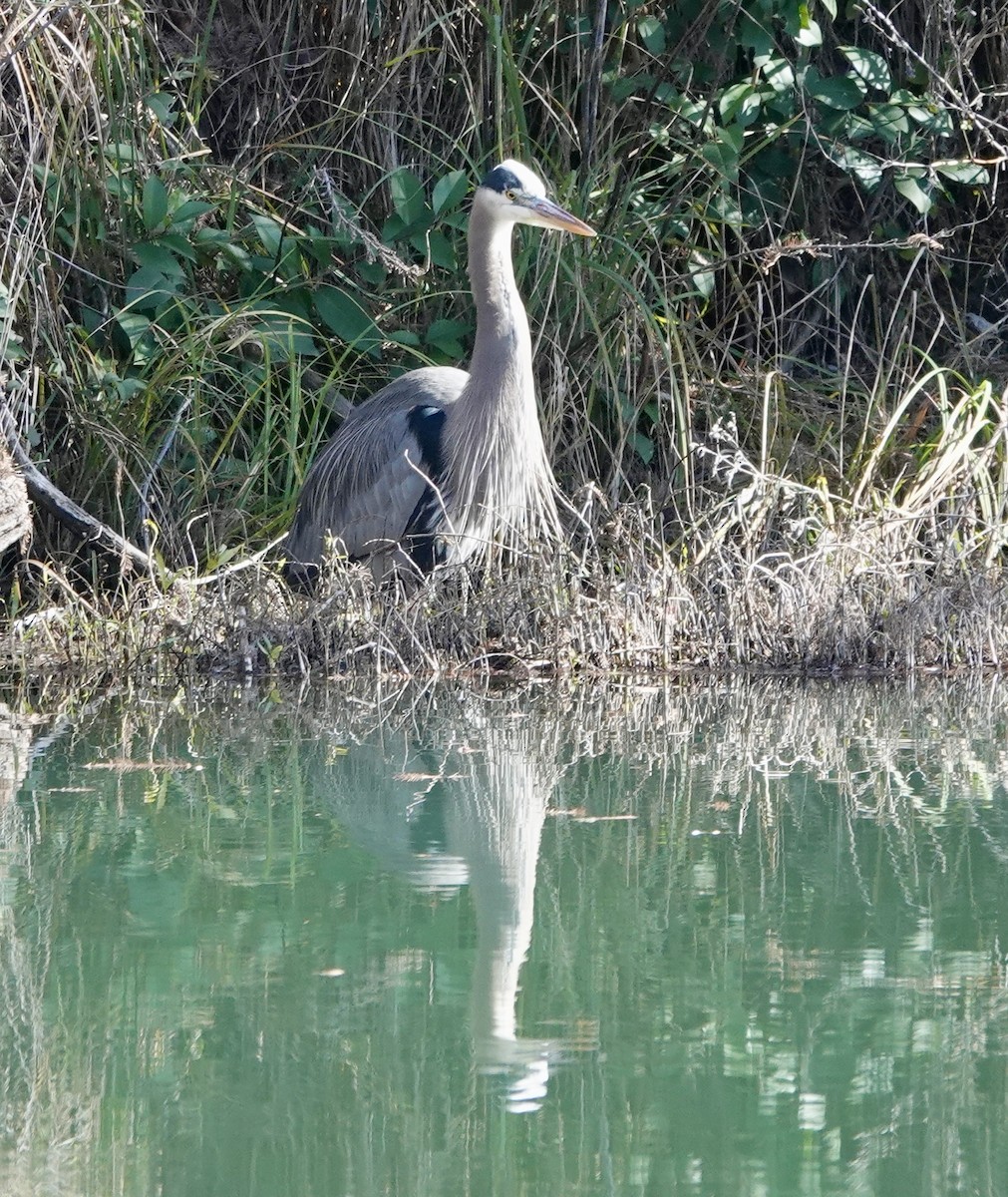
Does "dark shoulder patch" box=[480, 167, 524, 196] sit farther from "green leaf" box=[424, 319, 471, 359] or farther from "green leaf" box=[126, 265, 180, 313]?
"green leaf" box=[126, 265, 180, 313]

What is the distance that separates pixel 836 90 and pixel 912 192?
0.47 m

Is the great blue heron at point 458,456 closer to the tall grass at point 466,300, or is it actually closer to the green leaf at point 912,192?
the tall grass at point 466,300

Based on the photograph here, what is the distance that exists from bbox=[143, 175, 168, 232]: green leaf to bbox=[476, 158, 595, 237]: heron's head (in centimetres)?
133

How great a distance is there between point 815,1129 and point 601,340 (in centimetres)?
441

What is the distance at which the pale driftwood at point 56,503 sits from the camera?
5.50m

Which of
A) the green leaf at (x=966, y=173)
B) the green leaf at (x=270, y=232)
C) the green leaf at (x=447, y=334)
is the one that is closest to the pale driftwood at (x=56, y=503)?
the green leaf at (x=270, y=232)

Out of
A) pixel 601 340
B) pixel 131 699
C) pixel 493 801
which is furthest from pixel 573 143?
pixel 493 801

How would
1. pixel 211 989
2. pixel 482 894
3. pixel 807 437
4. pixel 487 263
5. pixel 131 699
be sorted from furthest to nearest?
pixel 807 437
pixel 487 263
pixel 131 699
pixel 482 894
pixel 211 989

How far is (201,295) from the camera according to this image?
6496 mm

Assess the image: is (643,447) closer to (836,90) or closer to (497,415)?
(497,415)

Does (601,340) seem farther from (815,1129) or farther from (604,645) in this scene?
(815,1129)

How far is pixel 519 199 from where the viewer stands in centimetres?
529

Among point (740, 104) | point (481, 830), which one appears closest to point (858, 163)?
point (740, 104)

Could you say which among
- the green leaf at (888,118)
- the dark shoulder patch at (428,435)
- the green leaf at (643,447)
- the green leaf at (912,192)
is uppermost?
the green leaf at (888,118)
